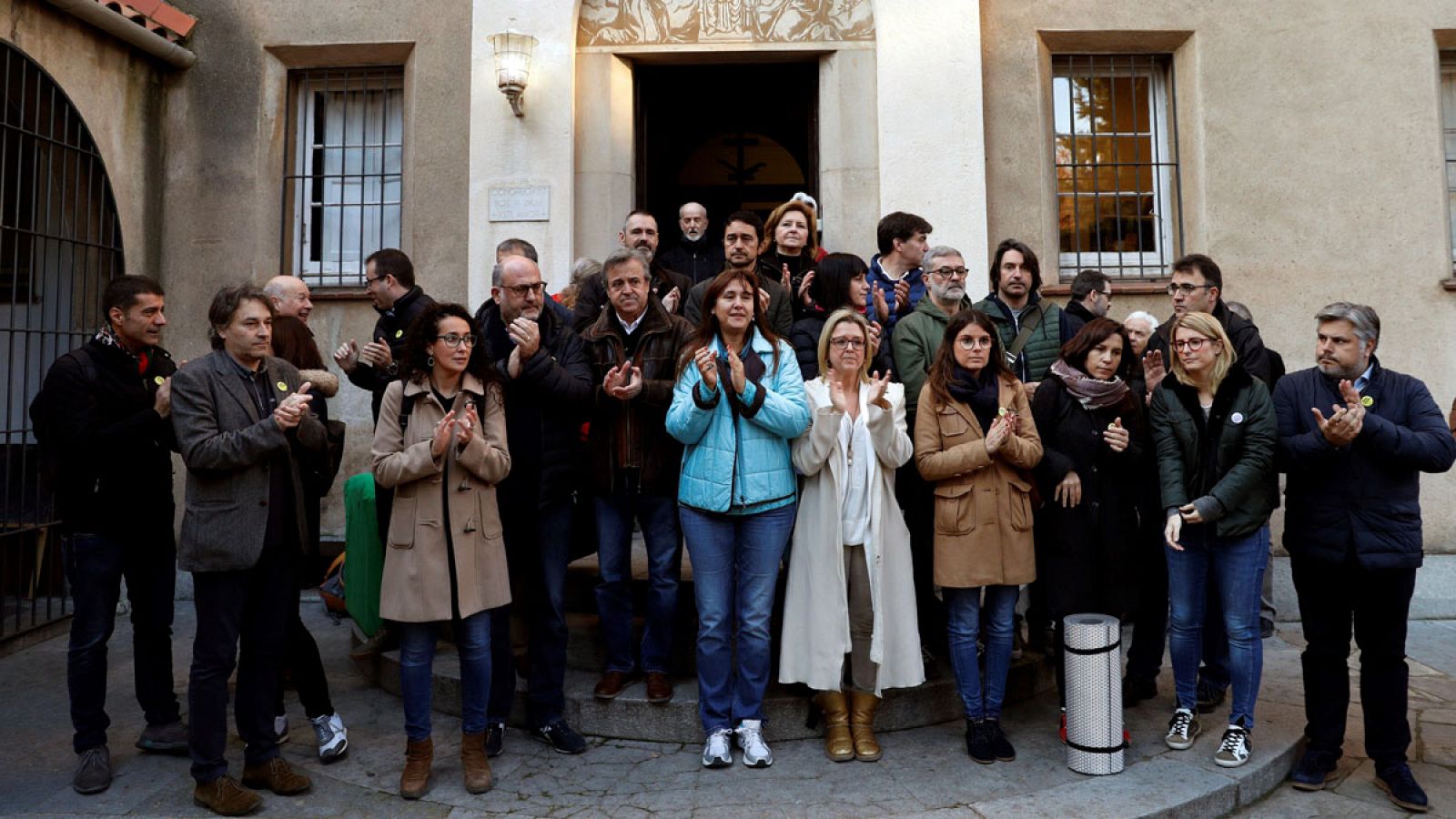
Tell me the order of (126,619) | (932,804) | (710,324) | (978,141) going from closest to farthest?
(932,804)
(710,324)
(126,619)
(978,141)

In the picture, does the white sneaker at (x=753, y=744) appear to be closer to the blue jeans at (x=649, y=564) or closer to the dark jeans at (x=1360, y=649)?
the blue jeans at (x=649, y=564)

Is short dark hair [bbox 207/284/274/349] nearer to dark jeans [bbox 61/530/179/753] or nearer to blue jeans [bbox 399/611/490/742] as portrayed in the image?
dark jeans [bbox 61/530/179/753]

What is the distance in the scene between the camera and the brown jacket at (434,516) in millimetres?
4051

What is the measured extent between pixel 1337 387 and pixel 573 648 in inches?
151

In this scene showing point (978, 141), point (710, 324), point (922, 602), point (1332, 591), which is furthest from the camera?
point (978, 141)

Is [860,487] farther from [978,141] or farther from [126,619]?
[126,619]

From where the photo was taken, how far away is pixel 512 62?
7434mm

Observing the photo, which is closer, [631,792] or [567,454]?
[631,792]

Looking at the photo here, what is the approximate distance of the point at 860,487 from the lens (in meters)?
4.50

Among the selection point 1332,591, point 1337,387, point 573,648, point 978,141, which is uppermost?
point 978,141

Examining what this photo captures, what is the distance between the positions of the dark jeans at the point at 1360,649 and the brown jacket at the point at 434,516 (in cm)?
350

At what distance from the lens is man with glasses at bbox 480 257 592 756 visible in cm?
449

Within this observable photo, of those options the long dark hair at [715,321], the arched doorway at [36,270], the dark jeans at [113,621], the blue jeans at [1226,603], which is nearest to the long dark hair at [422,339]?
the long dark hair at [715,321]

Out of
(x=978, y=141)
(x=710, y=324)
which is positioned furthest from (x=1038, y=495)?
(x=978, y=141)
